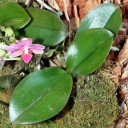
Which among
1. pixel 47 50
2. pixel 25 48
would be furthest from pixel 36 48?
pixel 47 50

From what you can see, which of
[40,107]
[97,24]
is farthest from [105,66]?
[40,107]

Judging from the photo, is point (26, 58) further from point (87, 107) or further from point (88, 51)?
point (87, 107)

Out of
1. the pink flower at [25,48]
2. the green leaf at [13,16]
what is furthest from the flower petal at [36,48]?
the green leaf at [13,16]

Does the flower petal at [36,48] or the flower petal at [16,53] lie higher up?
the flower petal at [36,48]

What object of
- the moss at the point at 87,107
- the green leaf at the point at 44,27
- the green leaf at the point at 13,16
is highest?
the green leaf at the point at 13,16

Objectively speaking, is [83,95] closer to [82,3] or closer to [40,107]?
[40,107]

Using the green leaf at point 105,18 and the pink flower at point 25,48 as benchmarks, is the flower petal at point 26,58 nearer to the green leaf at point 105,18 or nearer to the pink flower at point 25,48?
the pink flower at point 25,48
